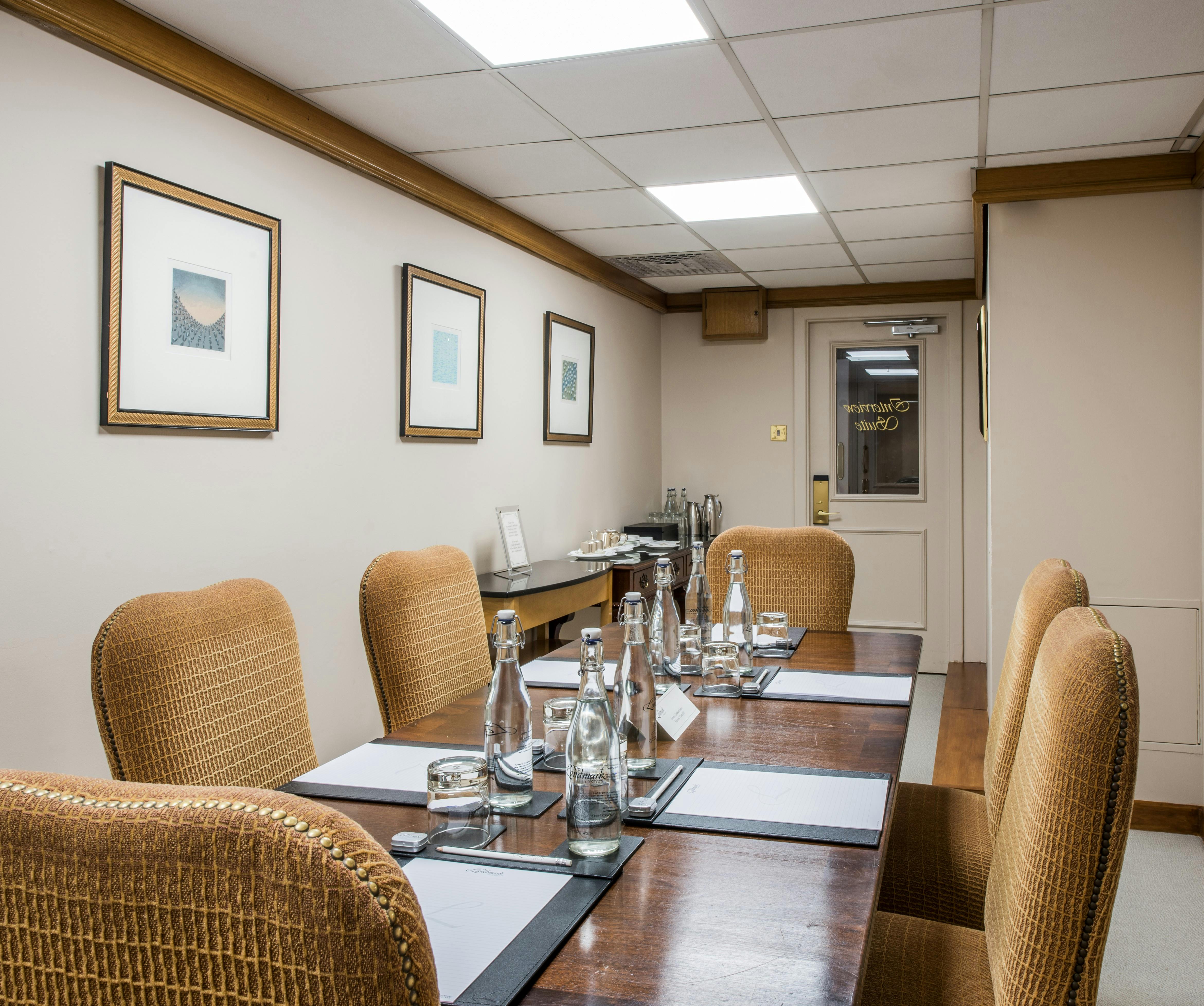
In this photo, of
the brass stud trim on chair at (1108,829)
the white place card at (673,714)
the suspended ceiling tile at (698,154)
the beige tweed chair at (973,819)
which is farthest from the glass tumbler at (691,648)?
the suspended ceiling tile at (698,154)

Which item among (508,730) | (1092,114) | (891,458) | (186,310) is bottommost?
(508,730)

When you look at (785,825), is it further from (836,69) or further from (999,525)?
(999,525)

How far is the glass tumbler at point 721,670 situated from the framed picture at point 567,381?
2645 mm

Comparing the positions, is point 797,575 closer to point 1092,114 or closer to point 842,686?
point 842,686

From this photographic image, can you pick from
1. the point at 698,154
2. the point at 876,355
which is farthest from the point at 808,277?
the point at 698,154

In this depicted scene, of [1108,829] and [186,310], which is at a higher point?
[186,310]

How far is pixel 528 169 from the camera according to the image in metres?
3.41

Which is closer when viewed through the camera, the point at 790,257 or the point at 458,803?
the point at 458,803

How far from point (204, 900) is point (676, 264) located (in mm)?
4873

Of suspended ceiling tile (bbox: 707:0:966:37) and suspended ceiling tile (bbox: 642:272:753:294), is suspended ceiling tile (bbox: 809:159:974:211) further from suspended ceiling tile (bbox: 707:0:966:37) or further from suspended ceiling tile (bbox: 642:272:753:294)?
suspended ceiling tile (bbox: 642:272:753:294)

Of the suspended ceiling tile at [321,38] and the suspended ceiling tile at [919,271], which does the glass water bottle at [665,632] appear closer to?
the suspended ceiling tile at [321,38]

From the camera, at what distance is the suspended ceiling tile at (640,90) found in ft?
8.10

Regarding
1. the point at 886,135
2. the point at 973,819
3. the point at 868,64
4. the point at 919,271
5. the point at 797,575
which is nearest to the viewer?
the point at 973,819

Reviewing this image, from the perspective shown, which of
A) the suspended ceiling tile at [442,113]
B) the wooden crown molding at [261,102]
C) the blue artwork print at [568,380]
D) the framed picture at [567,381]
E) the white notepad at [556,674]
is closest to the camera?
the white notepad at [556,674]
